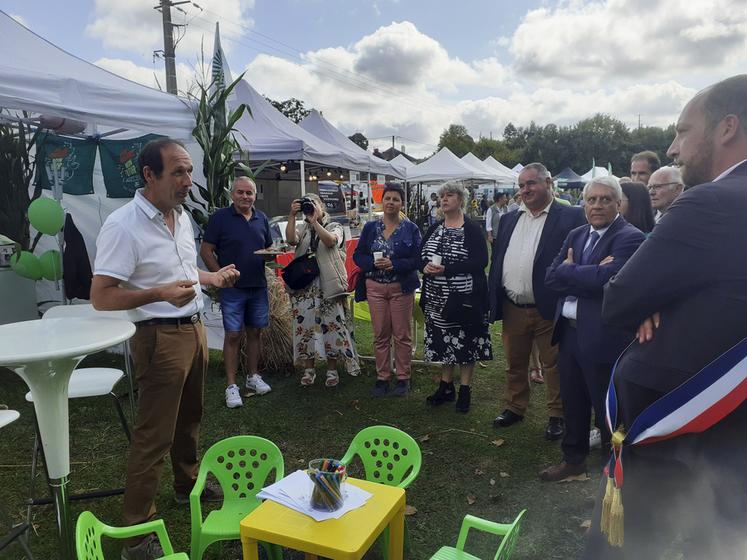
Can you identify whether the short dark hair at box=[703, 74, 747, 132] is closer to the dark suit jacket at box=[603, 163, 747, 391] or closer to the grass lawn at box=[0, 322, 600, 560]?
the dark suit jacket at box=[603, 163, 747, 391]

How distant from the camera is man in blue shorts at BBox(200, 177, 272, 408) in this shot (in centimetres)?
430

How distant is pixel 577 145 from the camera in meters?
50.0

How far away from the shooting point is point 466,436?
3.75 metres

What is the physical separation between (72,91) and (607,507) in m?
4.24

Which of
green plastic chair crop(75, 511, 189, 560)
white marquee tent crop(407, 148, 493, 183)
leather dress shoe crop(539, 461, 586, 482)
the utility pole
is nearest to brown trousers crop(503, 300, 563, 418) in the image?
leather dress shoe crop(539, 461, 586, 482)

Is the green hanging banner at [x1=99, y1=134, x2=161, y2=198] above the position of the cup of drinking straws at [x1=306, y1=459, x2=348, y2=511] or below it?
above

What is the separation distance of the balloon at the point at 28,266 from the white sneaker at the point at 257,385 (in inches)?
100.0

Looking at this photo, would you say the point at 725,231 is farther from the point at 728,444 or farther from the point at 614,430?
the point at 614,430

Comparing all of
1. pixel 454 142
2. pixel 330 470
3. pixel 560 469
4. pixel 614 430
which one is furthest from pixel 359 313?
pixel 454 142

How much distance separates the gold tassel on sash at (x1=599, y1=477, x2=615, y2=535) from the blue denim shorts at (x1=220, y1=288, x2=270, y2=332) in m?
3.50

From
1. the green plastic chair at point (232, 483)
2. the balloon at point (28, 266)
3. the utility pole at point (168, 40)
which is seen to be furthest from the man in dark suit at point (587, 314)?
the utility pole at point (168, 40)

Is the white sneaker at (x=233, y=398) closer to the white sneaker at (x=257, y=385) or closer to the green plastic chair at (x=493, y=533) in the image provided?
the white sneaker at (x=257, y=385)

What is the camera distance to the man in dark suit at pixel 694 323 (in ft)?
4.16

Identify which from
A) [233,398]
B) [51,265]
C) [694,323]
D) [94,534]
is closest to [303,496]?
[94,534]
